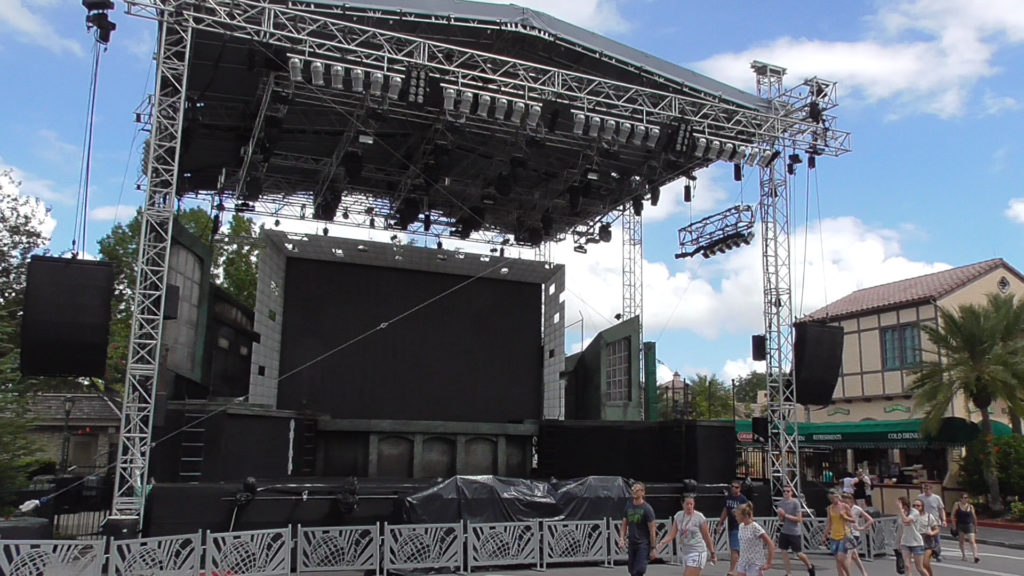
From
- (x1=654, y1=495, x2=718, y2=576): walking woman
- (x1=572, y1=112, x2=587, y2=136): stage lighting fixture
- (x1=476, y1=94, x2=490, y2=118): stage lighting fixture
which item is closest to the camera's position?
(x1=654, y1=495, x2=718, y2=576): walking woman

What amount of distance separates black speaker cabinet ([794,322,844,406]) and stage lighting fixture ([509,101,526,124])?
848 cm

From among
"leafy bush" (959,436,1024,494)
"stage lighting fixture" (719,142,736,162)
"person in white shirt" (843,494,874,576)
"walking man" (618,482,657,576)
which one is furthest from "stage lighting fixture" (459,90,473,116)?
"leafy bush" (959,436,1024,494)

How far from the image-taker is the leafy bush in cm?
2423

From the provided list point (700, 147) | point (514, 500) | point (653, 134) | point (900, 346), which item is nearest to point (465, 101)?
point (653, 134)

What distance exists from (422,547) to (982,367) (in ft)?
70.3

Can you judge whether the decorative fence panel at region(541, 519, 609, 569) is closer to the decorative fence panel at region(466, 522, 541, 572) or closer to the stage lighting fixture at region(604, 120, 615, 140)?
the decorative fence panel at region(466, 522, 541, 572)

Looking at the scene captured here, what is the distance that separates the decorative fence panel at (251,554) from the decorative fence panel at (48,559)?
180 cm

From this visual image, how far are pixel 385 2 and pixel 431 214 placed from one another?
1017cm

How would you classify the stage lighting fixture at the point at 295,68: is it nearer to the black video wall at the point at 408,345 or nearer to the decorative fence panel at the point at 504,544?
the black video wall at the point at 408,345

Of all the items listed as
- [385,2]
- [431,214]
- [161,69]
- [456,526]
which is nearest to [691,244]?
[431,214]

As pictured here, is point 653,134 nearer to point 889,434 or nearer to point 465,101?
point 465,101

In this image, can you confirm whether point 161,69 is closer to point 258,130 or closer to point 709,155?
point 258,130

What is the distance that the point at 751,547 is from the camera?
9359mm

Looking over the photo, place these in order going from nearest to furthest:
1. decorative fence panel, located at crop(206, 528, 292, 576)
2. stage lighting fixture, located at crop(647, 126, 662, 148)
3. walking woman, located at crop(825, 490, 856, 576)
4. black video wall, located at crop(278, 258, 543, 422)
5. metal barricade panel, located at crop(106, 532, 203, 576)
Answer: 1. metal barricade panel, located at crop(106, 532, 203, 576)
2. walking woman, located at crop(825, 490, 856, 576)
3. decorative fence panel, located at crop(206, 528, 292, 576)
4. stage lighting fixture, located at crop(647, 126, 662, 148)
5. black video wall, located at crop(278, 258, 543, 422)
